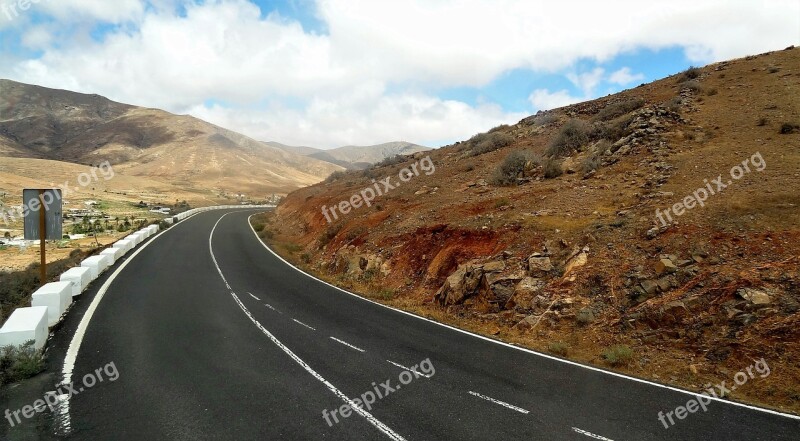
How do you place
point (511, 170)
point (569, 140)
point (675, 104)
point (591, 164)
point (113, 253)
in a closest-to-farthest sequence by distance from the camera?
point (113, 253)
point (591, 164)
point (511, 170)
point (675, 104)
point (569, 140)

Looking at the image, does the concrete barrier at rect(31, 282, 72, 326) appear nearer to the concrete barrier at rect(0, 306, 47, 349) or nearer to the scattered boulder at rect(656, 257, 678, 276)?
the concrete barrier at rect(0, 306, 47, 349)

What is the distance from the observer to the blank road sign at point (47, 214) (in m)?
10.8

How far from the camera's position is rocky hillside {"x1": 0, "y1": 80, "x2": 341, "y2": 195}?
12688 cm

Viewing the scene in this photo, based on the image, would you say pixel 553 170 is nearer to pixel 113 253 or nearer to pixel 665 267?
pixel 665 267

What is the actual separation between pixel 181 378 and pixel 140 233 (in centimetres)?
2028

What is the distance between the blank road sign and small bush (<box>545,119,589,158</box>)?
2186cm

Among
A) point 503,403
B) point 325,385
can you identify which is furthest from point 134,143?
point 503,403

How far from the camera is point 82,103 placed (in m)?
183

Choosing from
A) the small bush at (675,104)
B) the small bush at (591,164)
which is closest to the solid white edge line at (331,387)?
the small bush at (591,164)

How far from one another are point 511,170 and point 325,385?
57.6ft

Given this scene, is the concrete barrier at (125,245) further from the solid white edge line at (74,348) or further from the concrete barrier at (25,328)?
the concrete barrier at (25,328)

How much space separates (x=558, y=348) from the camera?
32.0 feet

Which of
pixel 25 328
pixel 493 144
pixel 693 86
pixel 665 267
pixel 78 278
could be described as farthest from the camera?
pixel 493 144

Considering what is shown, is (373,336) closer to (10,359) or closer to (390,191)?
(10,359)
